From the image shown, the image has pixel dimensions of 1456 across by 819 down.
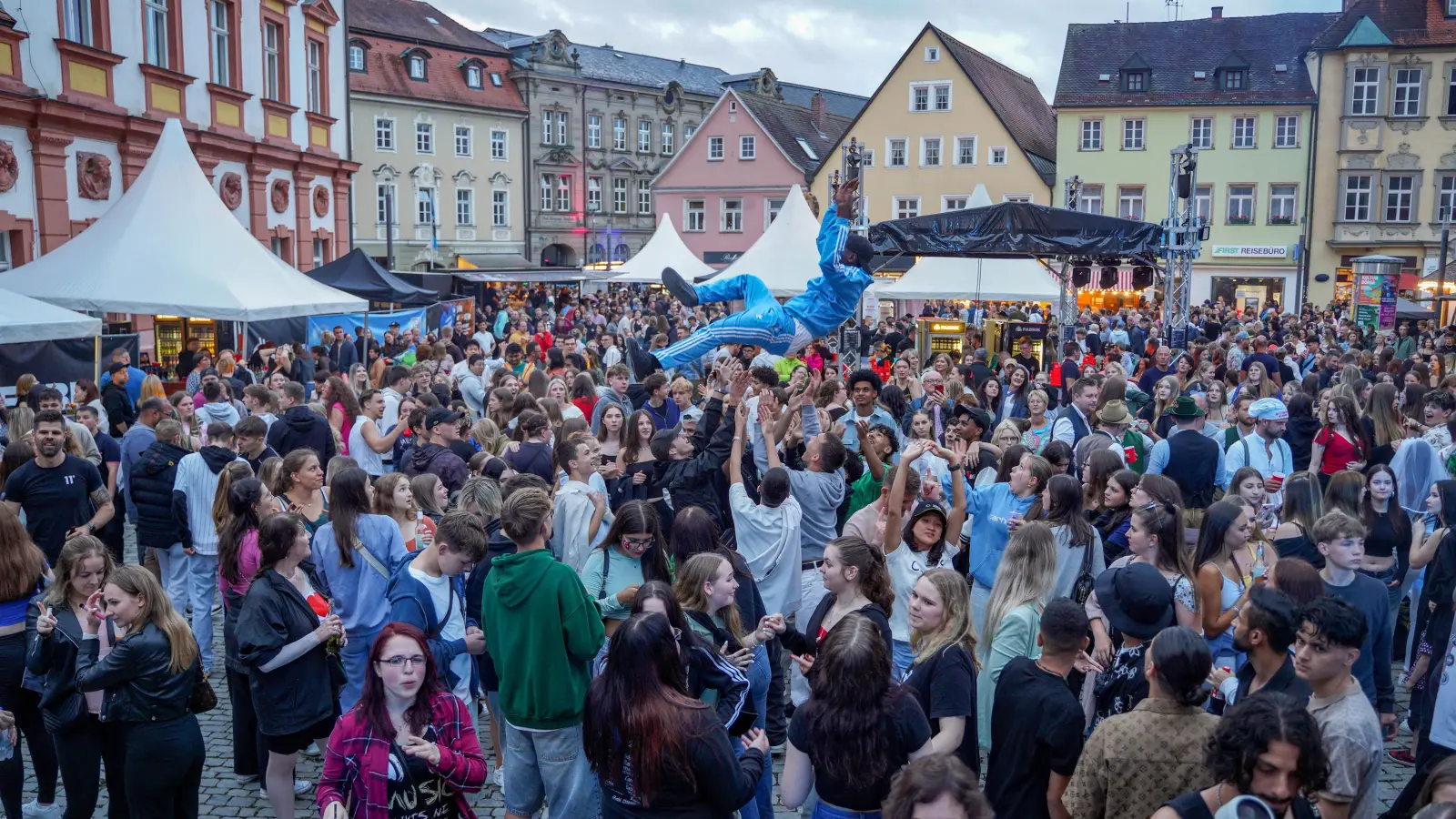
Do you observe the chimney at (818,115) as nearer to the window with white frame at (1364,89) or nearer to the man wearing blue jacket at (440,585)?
the window with white frame at (1364,89)

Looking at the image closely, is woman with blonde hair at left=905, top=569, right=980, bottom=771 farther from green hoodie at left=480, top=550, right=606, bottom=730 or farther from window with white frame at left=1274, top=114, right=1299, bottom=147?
window with white frame at left=1274, top=114, right=1299, bottom=147

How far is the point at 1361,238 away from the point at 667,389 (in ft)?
118

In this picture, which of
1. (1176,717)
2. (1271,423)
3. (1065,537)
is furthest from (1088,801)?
(1271,423)

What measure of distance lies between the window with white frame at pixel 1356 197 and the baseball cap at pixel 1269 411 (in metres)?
35.0

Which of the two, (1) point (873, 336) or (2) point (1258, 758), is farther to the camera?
(1) point (873, 336)

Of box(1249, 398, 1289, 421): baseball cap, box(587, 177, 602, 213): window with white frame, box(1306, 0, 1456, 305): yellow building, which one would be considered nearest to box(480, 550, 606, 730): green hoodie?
box(1249, 398, 1289, 421): baseball cap

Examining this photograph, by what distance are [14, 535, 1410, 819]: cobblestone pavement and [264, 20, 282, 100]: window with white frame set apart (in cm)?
1811

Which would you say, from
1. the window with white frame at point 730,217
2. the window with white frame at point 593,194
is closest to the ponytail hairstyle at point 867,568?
the window with white frame at point 730,217

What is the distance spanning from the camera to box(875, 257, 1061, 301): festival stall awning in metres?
20.6

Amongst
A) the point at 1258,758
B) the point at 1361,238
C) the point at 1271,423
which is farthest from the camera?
the point at 1361,238

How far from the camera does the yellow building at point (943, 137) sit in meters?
41.1

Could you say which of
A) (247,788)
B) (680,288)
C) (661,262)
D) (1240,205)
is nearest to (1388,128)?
(1240,205)

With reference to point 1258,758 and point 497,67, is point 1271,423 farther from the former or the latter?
point 497,67

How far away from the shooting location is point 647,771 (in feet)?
10.9
